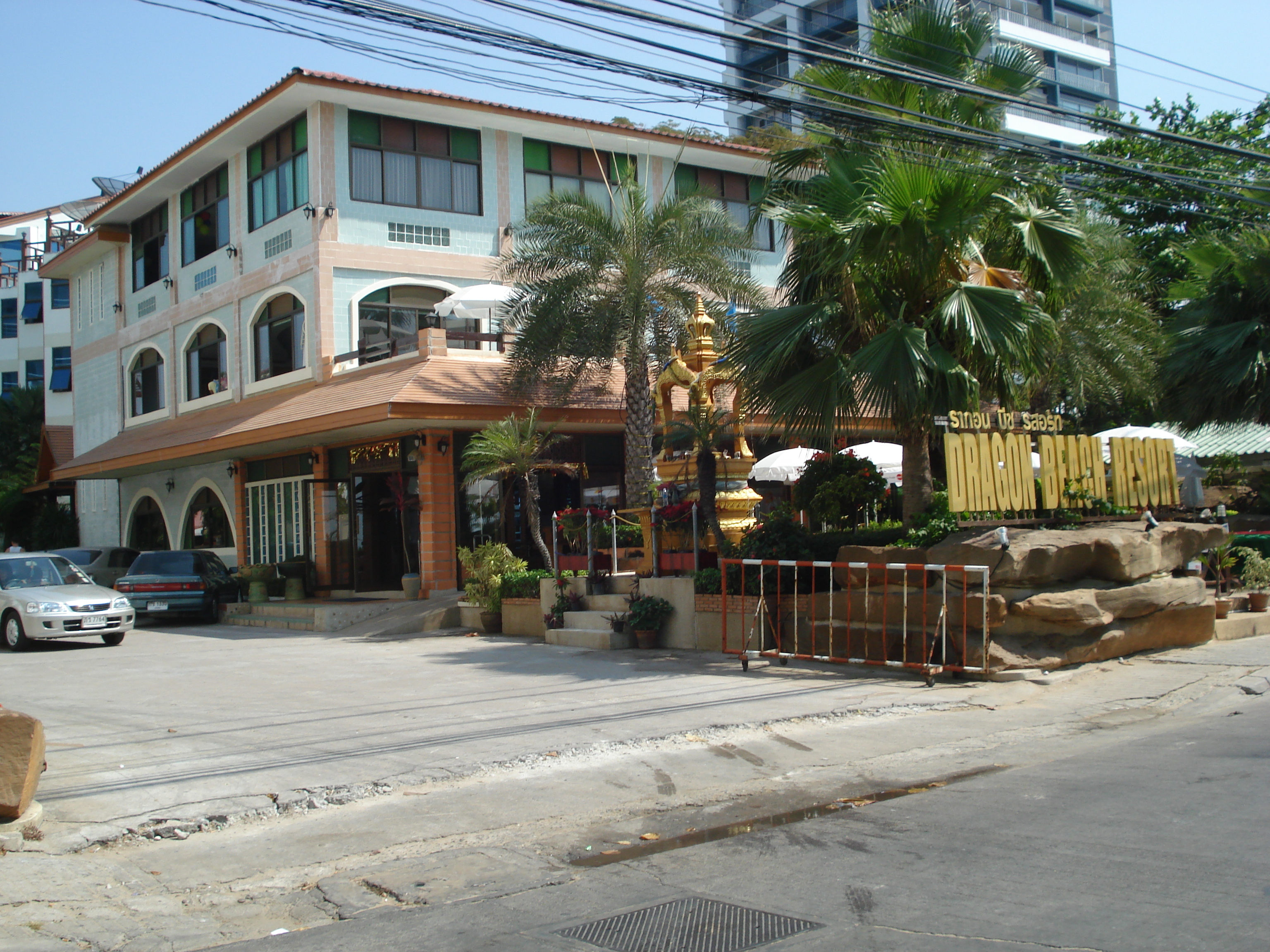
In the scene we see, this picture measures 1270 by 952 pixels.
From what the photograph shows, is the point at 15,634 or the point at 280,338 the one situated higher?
the point at 280,338

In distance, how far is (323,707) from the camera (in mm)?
11211

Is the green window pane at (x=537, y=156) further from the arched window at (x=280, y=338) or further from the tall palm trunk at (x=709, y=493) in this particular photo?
the tall palm trunk at (x=709, y=493)

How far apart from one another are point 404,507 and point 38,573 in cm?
684

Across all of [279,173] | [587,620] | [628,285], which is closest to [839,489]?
[587,620]

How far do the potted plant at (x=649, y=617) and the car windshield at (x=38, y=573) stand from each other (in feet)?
34.5

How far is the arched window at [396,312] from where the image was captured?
25484 mm

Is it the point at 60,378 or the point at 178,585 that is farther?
the point at 60,378

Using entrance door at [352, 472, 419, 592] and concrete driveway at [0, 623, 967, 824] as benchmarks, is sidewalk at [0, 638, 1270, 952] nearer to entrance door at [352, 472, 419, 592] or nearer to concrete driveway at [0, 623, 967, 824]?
concrete driveway at [0, 623, 967, 824]

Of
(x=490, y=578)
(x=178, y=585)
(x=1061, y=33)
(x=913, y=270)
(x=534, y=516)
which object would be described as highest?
(x=1061, y=33)

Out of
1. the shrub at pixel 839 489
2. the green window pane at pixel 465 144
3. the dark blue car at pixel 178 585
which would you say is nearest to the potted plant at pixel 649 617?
the shrub at pixel 839 489

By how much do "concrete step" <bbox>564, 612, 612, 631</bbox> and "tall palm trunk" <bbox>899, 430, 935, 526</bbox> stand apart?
4517mm

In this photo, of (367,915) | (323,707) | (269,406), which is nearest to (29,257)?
(269,406)

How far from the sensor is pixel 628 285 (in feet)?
63.2

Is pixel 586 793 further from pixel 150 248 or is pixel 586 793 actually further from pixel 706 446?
pixel 150 248
